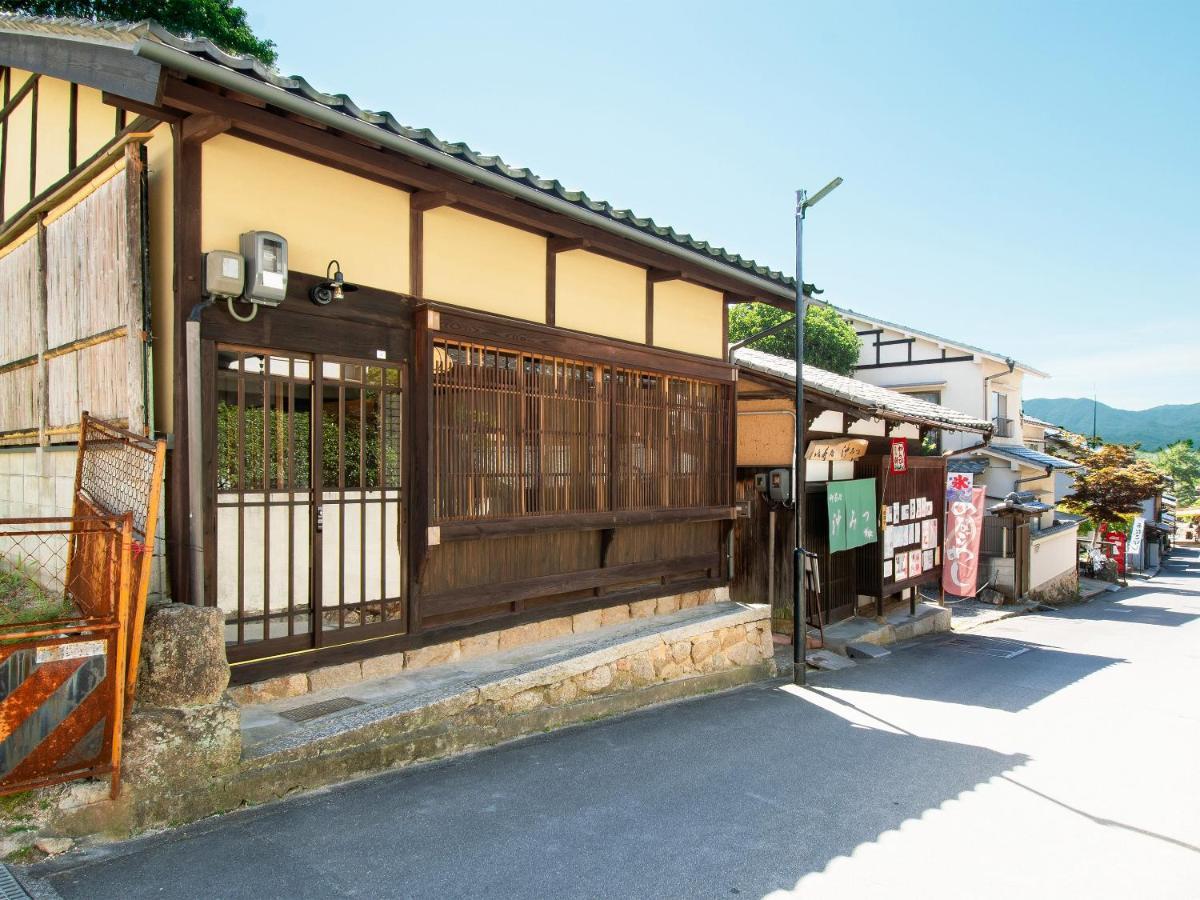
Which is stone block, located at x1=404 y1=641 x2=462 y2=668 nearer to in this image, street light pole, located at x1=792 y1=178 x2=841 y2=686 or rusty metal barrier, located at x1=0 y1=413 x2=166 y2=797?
rusty metal barrier, located at x1=0 y1=413 x2=166 y2=797

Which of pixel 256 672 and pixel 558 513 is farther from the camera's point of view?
pixel 558 513

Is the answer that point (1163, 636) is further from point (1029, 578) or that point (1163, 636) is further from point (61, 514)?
point (61, 514)

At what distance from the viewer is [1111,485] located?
99.2 ft

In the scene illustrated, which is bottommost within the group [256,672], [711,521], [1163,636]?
[1163,636]

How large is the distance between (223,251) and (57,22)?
8.43 feet

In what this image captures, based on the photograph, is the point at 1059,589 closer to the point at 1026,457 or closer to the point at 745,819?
the point at 1026,457

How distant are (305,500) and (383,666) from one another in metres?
1.60

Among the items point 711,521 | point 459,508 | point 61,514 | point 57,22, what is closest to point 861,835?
point 459,508

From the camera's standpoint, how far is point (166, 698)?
14.9ft

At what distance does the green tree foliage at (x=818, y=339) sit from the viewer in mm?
28734

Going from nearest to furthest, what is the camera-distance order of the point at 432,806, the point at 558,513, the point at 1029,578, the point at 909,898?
1. the point at 909,898
2. the point at 432,806
3. the point at 558,513
4. the point at 1029,578

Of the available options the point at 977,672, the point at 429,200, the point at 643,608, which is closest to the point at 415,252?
the point at 429,200

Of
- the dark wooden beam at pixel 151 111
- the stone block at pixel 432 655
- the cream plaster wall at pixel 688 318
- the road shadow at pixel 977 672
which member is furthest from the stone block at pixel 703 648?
the dark wooden beam at pixel 151 111

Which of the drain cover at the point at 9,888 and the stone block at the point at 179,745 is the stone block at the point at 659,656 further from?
the drain cover at the point at 9,888
